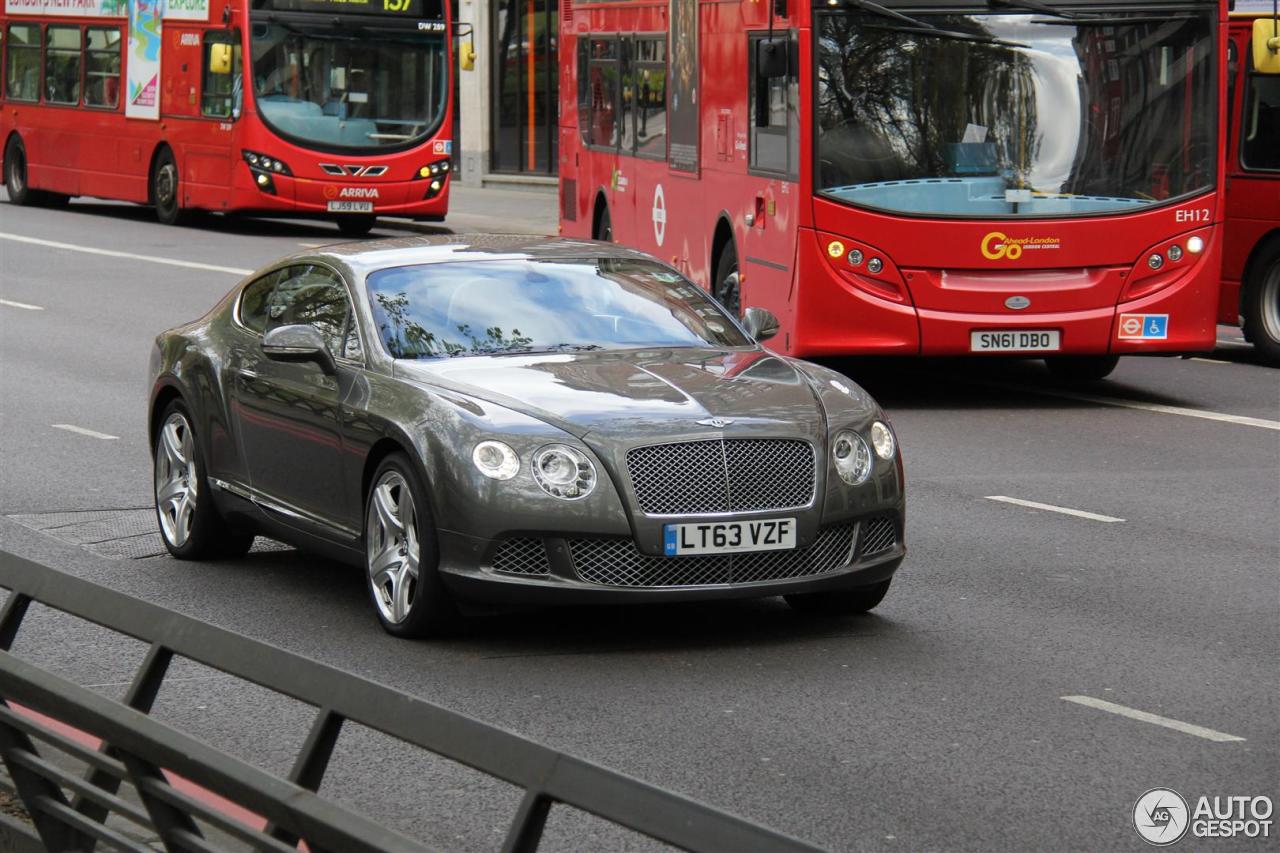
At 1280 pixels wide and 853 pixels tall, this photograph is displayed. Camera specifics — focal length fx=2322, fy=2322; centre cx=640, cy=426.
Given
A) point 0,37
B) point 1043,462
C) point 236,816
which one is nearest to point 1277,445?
point 1043,462

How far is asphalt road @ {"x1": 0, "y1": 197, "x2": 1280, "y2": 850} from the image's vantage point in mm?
6148

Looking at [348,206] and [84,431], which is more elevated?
[348,206]

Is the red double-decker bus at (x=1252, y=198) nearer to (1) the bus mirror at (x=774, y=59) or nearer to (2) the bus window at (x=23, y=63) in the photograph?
(1) the bus mirror at (x=774, y=59)

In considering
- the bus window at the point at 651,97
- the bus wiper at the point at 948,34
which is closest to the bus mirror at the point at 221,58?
the bus window at the point at 651,97

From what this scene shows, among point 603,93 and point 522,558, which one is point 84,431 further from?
point 603,93

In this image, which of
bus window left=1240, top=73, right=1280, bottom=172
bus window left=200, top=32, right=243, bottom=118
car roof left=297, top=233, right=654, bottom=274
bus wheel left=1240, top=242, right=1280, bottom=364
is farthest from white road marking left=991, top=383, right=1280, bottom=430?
bus window left=200, top=32, right=243, bottom=118

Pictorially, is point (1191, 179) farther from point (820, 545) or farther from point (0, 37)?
point (0, 37)

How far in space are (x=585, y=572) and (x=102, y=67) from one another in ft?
90.3

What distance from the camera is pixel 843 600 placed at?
28.3 feet

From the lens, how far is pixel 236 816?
161 inches

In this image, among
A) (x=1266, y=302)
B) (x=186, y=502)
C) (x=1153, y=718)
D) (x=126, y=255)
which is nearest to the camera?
(x=1153, y=718)

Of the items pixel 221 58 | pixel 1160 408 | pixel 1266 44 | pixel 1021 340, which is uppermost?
pixel 1266 44

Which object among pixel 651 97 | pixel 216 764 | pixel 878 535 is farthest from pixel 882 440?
pixel 651 97

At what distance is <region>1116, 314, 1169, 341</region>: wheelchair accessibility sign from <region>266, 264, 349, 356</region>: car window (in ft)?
22.7
